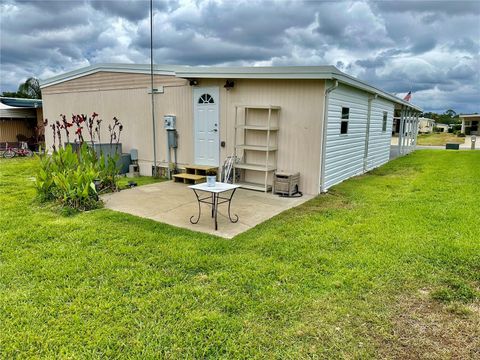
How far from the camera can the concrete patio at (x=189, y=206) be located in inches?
195

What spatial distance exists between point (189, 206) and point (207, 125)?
2890 millimetres

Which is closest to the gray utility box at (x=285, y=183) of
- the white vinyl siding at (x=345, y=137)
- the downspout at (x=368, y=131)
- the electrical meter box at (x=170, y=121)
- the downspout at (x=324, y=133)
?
the downspout at (x=324, y=133)

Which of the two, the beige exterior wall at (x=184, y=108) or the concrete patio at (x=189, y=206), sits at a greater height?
the beige exterior wall at (x=184, y=108)

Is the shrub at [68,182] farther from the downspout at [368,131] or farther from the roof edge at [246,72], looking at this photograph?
the downspout at [368,131]

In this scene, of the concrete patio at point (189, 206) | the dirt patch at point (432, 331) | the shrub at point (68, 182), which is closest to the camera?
the dirt patch at point (432, 331)

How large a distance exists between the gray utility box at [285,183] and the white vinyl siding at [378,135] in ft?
16.5

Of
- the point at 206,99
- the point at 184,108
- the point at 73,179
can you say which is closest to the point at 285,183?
the point at 206,99

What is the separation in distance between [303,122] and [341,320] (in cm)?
494

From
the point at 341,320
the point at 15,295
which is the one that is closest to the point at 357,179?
the point at 341,320

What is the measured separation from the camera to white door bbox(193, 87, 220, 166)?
8.09 meters

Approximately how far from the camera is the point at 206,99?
26.9 feet

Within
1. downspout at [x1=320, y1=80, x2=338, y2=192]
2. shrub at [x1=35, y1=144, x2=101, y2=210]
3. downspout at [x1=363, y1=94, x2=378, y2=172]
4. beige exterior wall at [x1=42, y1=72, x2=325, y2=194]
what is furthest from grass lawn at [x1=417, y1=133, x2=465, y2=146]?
shrub at [x1=35, y1=144, x2=101, y2=210]

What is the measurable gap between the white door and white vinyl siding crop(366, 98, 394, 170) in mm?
5452

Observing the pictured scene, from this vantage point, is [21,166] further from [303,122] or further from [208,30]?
[303,122]
